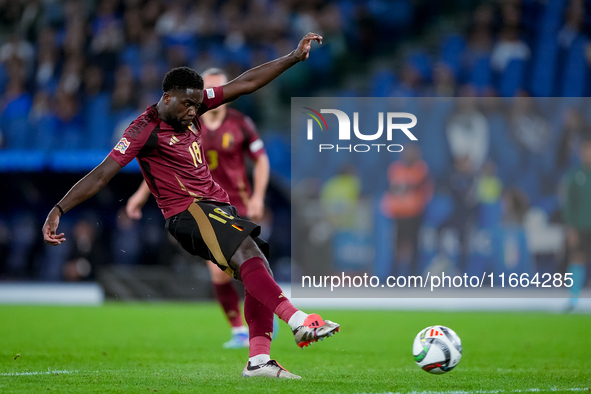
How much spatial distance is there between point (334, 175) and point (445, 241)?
2203mm

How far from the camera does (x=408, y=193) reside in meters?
12.3

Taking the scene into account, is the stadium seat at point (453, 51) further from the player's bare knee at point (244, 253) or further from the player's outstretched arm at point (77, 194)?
the player's outstretched arm at point (77, 194)

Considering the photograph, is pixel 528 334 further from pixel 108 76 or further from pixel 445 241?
pixel 108 76

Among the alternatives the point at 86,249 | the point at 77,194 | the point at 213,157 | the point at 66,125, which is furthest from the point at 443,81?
the point at 77,194

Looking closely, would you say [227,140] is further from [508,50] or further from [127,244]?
[508,50]

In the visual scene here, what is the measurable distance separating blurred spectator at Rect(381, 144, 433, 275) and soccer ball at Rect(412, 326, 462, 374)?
797cm

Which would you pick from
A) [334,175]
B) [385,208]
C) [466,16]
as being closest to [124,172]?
[334,175]

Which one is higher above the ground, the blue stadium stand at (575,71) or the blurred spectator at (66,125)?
the blue stadium stand at (575,71)

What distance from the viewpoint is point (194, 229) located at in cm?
423

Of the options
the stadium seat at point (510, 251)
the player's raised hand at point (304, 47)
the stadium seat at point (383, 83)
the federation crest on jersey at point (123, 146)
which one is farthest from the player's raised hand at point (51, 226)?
the stadium seat at point (383, 83)

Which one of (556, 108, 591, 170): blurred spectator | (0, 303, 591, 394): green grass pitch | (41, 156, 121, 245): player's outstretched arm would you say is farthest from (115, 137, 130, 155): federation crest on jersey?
(556, 108, 591, 170): blurred spectator

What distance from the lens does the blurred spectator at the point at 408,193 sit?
40.2 ft

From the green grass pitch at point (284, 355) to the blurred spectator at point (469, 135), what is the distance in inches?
125

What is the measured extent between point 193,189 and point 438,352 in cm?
175
